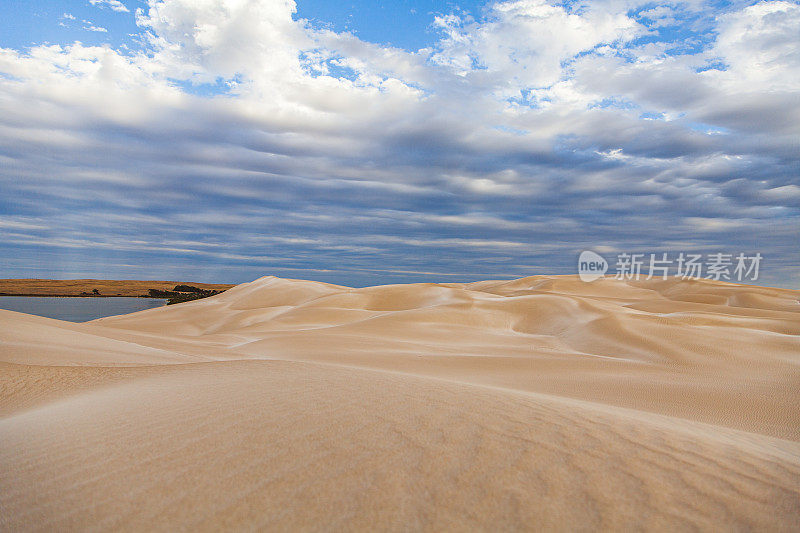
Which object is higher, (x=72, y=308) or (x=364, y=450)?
(x=364, y=450)

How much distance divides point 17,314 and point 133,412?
7.31 m

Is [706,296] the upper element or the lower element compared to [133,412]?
→ upper

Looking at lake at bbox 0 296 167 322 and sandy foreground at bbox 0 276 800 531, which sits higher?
sandy foreground at bbox 0 276 800 531

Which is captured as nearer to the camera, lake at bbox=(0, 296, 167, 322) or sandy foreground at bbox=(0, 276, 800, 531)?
sandy foreground at bbox=(0, 276, 800, 531)

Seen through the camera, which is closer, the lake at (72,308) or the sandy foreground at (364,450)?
the sandy foreground at (364,450)

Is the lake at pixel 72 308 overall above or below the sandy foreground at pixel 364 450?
below

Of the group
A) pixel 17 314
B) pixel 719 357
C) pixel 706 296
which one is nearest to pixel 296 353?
pixel 17 314

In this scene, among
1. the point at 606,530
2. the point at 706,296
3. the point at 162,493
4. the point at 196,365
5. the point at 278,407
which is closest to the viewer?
the point at 606,530

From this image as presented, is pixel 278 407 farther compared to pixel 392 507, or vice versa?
pixel 278 407

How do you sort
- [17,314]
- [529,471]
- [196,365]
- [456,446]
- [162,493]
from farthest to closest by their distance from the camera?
[17,314], [196,365], [456,446], [529,471], [162,493]

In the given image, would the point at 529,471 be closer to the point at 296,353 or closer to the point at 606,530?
the point at 606,530

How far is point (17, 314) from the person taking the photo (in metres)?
8.90

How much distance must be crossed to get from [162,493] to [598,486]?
6.77 ft

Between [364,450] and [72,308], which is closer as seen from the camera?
[364,450]
